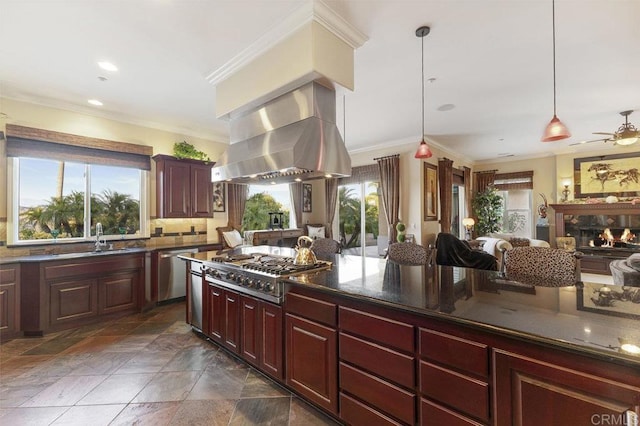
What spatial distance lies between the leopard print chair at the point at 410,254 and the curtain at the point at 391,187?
10.7 feet

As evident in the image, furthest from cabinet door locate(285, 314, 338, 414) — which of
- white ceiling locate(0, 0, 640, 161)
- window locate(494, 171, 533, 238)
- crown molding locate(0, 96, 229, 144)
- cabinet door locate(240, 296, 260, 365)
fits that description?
window locate(494, 171, 533, 238)

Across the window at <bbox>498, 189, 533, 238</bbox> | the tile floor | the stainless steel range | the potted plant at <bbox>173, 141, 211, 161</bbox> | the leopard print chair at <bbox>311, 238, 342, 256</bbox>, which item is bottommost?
the tile floor

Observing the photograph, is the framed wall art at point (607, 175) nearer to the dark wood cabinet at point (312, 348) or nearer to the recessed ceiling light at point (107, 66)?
the dark wood cabinet at point (312, 348)

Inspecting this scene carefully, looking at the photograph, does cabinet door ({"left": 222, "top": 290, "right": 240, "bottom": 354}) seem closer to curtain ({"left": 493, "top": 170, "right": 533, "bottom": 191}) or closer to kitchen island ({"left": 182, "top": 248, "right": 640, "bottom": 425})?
kitchen island ({"left": 182, "top": 248, "right": 640, "bottom": 425})

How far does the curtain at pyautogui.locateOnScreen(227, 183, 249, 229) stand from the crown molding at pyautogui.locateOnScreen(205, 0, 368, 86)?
3.09m

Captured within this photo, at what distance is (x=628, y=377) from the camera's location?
94 centimetres

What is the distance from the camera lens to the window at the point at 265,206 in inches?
248

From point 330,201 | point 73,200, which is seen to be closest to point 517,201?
point 330,201

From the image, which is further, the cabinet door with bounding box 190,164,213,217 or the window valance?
the cabinet door with bounding box 190,164,213,217

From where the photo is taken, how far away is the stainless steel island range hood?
7.32 ft

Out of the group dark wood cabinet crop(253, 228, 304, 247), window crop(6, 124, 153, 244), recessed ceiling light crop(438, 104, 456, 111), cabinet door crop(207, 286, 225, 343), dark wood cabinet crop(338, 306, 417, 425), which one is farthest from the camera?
dark wood cabinet crop(253, 228, 304, 247)

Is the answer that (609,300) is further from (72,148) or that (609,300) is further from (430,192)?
(72,148)

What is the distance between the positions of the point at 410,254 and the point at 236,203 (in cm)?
393

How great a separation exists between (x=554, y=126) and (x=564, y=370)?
2.27 m
